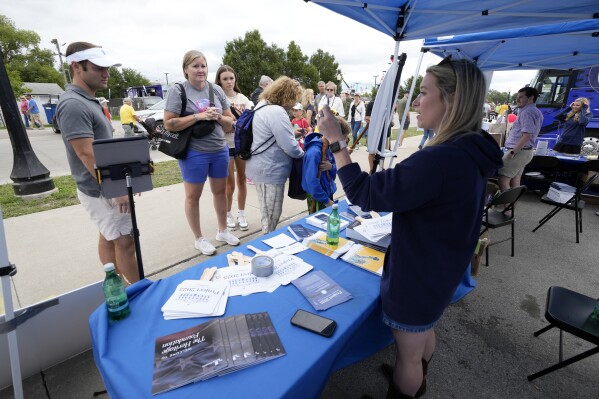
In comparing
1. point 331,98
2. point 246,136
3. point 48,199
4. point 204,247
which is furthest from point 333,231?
point 331,98

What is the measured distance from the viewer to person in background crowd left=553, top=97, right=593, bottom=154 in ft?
19.2

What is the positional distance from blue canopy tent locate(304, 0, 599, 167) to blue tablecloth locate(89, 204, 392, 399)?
2609 millimetres

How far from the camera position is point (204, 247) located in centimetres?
320

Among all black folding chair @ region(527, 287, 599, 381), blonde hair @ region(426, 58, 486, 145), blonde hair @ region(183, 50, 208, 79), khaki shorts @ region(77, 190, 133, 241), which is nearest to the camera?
blonde hair @ region(426, 58, 486, 145)

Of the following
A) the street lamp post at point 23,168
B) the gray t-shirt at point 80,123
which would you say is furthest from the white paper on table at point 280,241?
the street lamp post at point 23,168

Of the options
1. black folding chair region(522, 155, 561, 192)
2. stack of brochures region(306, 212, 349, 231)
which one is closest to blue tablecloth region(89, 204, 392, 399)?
stack of brochures region(306, 212, 349, 231)

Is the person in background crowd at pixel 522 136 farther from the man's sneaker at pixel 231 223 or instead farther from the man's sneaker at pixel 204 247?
the man's sneaker at pixel 204 247

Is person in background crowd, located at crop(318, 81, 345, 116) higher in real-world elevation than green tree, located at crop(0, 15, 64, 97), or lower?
lower

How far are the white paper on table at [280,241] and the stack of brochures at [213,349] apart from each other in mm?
670

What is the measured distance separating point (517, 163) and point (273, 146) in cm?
432

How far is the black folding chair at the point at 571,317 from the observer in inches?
65.8

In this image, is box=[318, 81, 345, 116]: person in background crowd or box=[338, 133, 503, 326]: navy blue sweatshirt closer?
box=[338, 133, 503, 326]: navy blue sweatshirt

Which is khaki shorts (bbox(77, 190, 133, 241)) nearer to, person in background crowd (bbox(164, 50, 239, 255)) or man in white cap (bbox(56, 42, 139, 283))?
man in white cap (bbox(56, 42, 139, 283))

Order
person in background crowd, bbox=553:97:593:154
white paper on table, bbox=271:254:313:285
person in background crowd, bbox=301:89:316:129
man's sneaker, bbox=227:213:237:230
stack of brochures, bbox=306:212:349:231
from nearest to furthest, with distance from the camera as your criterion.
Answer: white paper on table, bbox=271:254:313:285 → stack of brochures, bbox=306:212:349:231 → person in background crowd, bbox=301:89:316:129 → man's sneaker, bbox=227:213:237:230 → person in background crowd, bbox=553:97:593:154
